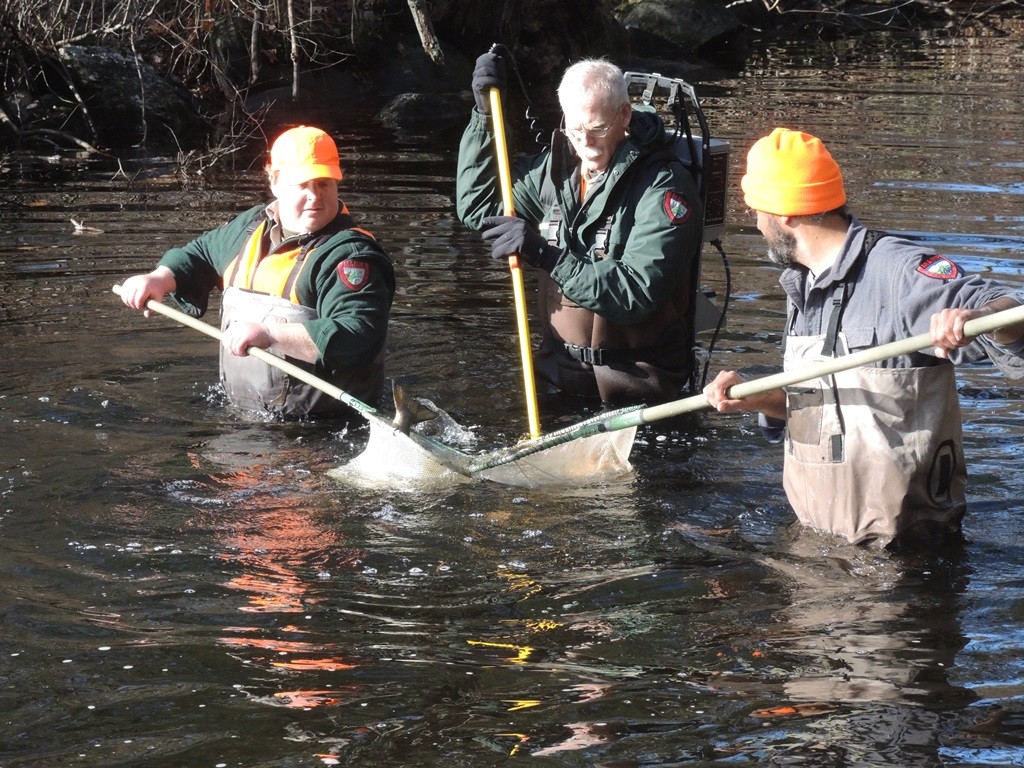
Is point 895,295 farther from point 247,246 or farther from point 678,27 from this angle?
point 678,27

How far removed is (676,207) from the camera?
6.08 metres

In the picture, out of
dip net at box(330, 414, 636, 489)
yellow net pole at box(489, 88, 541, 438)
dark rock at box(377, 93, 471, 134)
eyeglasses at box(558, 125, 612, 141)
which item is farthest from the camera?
dark rock at box(377, 93, 471, 134)

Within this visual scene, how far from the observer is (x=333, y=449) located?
241 inches

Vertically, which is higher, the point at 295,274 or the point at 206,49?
the point at 206,49

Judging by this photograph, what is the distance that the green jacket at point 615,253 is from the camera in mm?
6078

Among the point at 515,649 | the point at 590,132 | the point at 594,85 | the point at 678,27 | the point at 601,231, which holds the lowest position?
the point at 515,649

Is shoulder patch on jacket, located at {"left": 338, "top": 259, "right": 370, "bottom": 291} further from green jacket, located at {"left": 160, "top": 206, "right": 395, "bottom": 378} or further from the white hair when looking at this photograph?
the white hair

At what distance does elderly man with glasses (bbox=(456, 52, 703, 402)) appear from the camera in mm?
6059

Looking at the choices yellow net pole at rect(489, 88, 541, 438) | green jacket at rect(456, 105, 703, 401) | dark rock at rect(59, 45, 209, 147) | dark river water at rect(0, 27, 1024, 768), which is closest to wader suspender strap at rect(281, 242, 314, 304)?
dark river water at rect(0, 27, 1024, 768)

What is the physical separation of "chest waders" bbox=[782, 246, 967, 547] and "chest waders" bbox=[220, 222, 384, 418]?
95.4 inches

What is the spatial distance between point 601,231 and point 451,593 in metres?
2.41

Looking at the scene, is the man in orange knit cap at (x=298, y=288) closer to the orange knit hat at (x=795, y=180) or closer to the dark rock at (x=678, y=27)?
the orange knit hat at (x=795, y=180)

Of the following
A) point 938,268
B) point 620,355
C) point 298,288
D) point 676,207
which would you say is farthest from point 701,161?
point 938,268

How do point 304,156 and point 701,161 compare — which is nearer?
point 304,156
